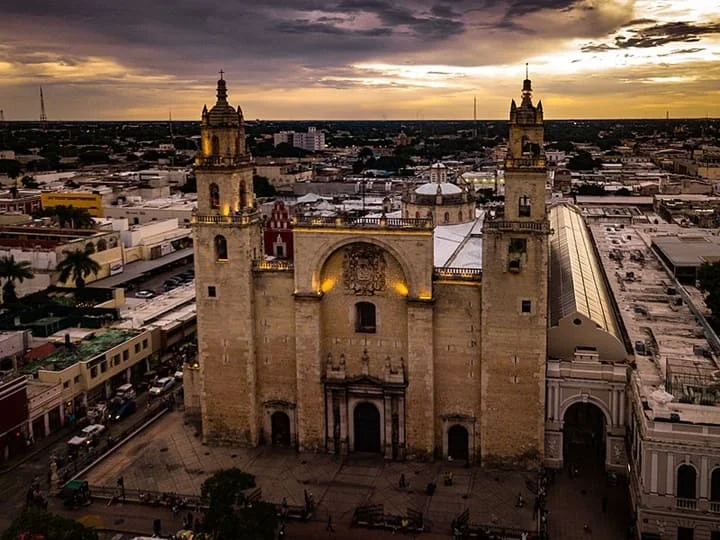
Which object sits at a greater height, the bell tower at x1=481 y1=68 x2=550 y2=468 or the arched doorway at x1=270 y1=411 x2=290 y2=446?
the bell tower at x1=481 y1=68 x2=550 y2=468

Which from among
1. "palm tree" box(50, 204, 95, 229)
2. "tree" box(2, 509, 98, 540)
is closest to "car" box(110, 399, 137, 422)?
"tree" box(2, 509, 98, 540)

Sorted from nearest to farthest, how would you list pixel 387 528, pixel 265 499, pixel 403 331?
pixel 387 528 → pixel 265 499 → pixel 403 331

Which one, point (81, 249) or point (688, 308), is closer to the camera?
point (688, 308)

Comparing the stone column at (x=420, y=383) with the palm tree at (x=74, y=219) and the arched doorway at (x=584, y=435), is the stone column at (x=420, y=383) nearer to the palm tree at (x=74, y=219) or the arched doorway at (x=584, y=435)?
the arched doorway at (x=584, y=435)

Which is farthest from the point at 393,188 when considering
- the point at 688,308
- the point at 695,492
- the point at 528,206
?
the point at 695,492

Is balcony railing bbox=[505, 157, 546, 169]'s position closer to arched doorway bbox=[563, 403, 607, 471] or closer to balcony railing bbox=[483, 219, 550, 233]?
balcony railing bbox=[483, 219, 550, 233]

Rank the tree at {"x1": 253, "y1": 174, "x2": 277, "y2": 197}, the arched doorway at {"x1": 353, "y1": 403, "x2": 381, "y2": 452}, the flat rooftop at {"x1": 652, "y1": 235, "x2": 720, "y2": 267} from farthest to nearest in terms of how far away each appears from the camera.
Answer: the tree at {"x1": 253, "y1": 174, "x2": 277, "y2": 197}
the flat rooftop at {"x1": 652, "y1": 235, "x2": 720, "y2": 267}
the arched doorway at {"x1": 353, "y1": 403, "x2": 381, "y2": 452}

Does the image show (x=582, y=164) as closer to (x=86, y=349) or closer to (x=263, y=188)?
(x=263, y=188)

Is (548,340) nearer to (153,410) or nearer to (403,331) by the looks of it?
(403,331)
